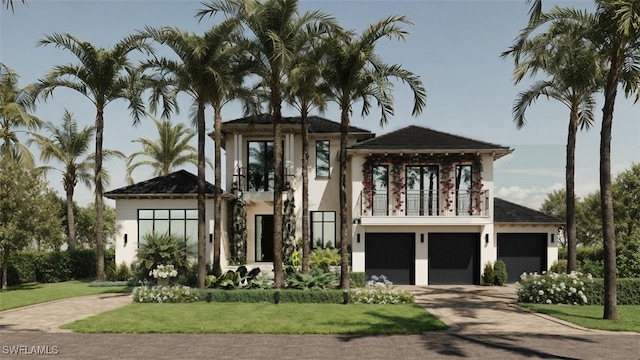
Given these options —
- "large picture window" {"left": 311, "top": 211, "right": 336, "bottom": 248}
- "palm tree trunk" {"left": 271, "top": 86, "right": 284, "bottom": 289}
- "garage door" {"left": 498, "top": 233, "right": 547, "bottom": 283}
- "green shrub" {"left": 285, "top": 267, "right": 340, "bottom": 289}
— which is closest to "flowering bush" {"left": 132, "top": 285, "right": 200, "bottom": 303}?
"palm tree trunk" {"left": 271, "top": 86, "right": 284, "bottom": 289}

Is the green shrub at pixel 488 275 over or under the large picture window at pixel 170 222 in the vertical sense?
under

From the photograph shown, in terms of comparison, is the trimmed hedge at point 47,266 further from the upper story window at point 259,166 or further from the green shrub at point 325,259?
the green shrub at point 325,259

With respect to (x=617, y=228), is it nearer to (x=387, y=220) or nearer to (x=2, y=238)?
(x=387, y=220)

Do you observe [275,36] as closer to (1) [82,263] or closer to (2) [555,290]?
(2) [555,290]

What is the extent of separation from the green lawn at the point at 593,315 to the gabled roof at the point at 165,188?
1565 centimetres

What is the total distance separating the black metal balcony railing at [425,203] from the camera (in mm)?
23250

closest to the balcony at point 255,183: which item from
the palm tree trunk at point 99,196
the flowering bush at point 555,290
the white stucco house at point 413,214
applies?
the white stucco house at point 413,214

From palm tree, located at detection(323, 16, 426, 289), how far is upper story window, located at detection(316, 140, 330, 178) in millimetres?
6820

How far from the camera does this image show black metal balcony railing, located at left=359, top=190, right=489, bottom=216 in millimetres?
23250

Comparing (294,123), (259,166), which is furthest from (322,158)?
(259,166)

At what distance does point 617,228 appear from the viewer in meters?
41.1

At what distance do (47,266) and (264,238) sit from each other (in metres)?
11.7

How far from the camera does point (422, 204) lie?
23.5 metres

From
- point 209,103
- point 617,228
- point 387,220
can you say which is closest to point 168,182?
point 209,103
